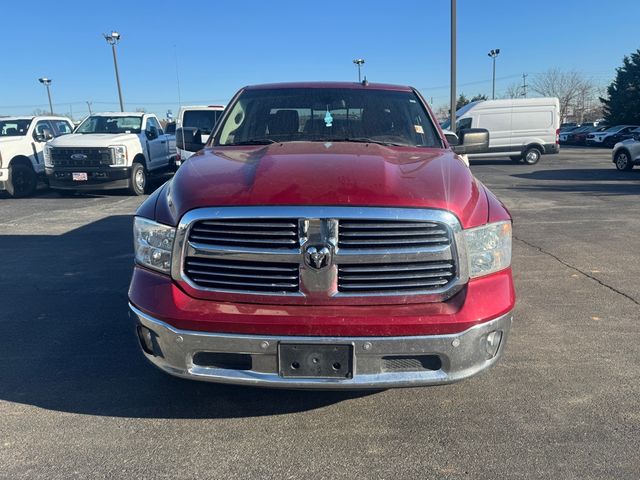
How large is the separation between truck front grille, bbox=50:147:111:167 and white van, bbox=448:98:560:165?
14.1 meters

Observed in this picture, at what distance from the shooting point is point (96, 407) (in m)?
3.09

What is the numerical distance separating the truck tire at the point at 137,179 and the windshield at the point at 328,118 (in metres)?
9.23

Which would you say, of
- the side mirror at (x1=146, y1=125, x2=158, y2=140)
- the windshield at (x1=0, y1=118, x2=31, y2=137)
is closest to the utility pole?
the side mirror at (x1=146, y1=125, x2=158, y2=140)

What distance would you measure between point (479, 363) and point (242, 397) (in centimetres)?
147

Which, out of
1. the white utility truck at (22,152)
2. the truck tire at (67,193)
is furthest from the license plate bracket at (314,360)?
the truck tire at (67,193)

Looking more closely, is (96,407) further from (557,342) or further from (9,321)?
(557,342)

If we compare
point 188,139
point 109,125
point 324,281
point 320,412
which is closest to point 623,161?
point 109,125

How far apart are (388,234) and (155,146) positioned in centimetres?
1304

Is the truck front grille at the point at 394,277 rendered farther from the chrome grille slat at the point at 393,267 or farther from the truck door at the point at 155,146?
the truck door at the point at 155,146

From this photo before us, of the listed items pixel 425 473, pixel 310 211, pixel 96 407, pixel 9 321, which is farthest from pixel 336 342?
pixel 9 321

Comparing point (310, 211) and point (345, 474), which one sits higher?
point (310, 211)

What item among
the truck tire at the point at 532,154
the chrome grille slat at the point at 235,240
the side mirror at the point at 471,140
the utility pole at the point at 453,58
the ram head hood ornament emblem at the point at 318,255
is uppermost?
the utility pole at the point at 453,58

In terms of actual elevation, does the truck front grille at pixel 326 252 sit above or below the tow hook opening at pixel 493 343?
above

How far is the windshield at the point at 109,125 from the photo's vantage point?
44.0ft
